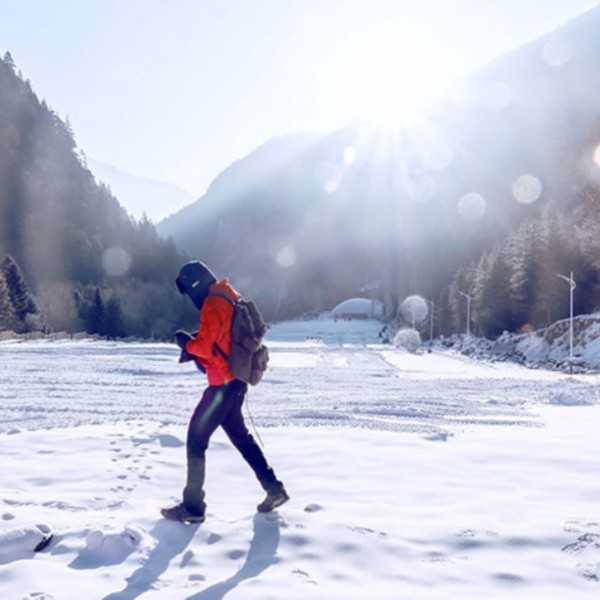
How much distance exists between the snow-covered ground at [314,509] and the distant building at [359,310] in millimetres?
162000

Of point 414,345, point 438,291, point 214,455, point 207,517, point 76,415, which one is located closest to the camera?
point 207,517

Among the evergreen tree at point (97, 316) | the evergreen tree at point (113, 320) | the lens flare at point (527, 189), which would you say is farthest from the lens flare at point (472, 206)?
the evergreen tree at point (97, 316)

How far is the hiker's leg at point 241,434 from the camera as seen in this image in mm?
4422

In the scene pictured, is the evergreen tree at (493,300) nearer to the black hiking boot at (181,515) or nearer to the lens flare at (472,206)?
the black hiking boot at (181,515)

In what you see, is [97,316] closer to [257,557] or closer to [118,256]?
[118,256]

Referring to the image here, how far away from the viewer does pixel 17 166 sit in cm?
10462

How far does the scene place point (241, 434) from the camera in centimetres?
449

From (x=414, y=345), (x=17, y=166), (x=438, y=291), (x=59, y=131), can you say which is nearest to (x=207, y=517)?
(x=414, y=345)

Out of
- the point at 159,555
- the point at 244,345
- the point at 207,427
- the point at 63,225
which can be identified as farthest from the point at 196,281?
the point at 63,225

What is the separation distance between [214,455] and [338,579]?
3369 millimetres

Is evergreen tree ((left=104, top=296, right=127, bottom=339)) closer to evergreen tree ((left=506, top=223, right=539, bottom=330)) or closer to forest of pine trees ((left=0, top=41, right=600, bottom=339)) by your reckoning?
forest of pine trees ((left=0, top=41, right=600, bottom=339))

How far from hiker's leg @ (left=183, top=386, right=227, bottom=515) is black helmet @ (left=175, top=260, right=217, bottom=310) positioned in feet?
2.21

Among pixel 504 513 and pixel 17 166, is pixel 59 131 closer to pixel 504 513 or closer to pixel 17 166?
pixel 17 166

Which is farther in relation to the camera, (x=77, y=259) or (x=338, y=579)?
(x=77, y=259)
